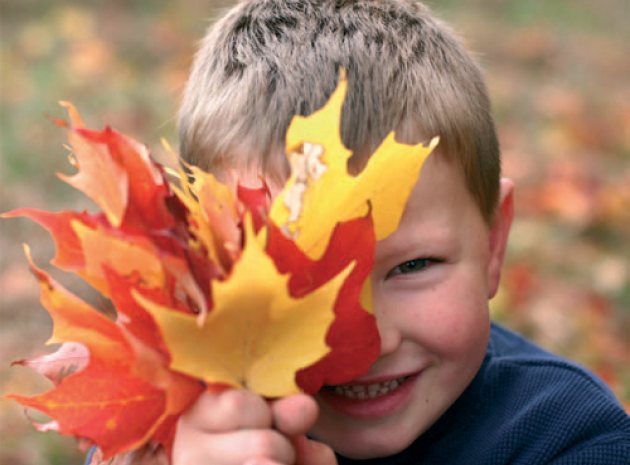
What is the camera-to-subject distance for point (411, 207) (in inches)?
55.8

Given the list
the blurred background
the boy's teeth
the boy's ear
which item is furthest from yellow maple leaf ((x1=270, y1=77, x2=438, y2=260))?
the blurred background

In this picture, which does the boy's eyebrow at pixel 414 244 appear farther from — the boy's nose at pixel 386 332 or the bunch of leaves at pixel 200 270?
the bunch of leaves at pixel 200 270

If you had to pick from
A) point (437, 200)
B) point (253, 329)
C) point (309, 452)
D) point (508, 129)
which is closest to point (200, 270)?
point (253, 329)

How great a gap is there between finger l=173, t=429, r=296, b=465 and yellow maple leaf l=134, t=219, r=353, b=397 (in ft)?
0.15

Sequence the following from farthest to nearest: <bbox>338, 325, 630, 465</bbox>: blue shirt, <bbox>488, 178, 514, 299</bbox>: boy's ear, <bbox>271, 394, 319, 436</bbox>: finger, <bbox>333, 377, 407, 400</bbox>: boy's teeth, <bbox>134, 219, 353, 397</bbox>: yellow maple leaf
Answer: <bbox>488, 178, 514, 299</bbox>: boy's ear → <bbox>338, 325, 630, 465</bbox>: blue shirt → <bbox>333, 377, 407, 400</bbox>: boy's teeth → <bbox>271, 394, 319, 436</bbox>: finger → <bbox>134, 219, 353, 397</bbox>: yellow maple leaf

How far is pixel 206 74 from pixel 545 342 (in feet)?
5.44

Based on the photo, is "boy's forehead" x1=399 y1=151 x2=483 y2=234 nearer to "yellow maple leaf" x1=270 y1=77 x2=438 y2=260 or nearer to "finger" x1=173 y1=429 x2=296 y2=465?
"yellow maple leaf" x1=270 y1=77 x2=438 y2=260

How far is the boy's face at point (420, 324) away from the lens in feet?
4.67

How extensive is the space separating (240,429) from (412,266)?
1.52 ft

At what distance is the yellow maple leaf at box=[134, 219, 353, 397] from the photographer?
0.96 meters

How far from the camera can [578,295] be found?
10.9 ft

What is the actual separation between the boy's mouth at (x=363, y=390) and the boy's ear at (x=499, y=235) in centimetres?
28

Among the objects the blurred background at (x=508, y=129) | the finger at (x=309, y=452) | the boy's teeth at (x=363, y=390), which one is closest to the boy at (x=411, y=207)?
the boy's teeth at (x=363, y=390)

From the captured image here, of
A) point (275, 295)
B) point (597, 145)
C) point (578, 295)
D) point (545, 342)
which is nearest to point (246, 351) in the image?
point (275, 295)
